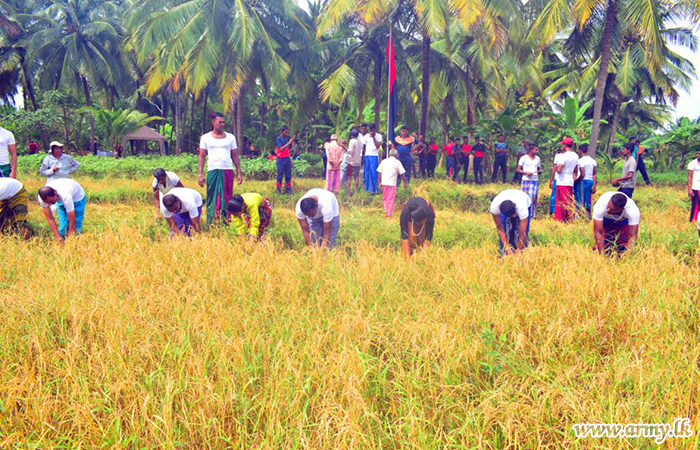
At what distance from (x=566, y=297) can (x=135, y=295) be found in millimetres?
3042

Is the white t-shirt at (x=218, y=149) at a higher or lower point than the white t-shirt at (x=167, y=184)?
higher

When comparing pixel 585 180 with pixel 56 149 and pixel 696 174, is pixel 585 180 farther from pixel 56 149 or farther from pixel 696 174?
pixel 56 149

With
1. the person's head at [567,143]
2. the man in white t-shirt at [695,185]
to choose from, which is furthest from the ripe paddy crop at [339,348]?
the man in white t-shirt at [695,185]

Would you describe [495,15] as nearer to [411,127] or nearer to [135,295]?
[411,127]

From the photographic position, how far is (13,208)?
5.76 m

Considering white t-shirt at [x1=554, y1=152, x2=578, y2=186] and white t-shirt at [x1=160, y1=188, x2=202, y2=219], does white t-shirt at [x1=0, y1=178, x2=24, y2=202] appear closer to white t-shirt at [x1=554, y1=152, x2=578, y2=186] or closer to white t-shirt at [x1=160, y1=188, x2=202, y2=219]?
white t-shirt at [x1=160, y1=188, x2=202, y2=219]

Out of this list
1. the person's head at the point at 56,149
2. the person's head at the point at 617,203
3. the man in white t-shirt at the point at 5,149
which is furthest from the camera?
the person's head at the point at 56,149

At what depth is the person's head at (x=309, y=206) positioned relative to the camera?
5023 mm

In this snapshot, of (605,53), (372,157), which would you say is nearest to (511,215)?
(372,157)

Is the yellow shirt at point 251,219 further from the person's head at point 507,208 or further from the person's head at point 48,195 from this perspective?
the person's head at point 507,208

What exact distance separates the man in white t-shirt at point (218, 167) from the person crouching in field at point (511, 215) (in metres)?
3.16

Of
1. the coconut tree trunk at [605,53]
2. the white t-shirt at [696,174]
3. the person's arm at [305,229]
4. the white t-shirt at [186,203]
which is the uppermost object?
the coconut tree trunk at [605,53]

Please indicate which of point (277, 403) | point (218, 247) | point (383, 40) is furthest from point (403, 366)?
point (383, 40)

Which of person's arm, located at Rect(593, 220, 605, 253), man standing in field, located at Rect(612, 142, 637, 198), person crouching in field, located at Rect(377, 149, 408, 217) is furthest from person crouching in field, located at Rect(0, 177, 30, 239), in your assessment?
man standing in field, located at Rect(612, 142, 637, 198)
